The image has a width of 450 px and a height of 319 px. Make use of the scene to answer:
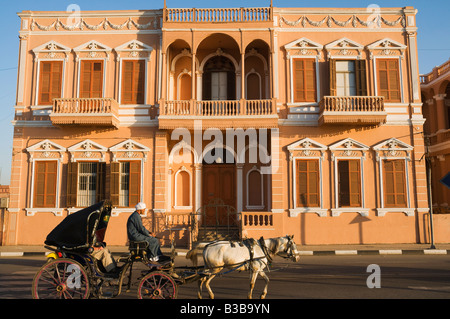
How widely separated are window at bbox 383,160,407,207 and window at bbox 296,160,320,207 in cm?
Result: 312

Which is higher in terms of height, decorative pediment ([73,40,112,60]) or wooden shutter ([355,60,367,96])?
decorative pediment ([73,40,112,60])

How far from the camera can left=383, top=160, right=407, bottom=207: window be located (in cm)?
1697

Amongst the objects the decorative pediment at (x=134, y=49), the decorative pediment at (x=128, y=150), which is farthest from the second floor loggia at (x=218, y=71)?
the decorative pediment at (x=128, y=150)

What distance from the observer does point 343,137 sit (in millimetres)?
17375

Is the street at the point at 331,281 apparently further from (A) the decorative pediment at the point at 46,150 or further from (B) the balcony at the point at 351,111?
(B) the balcony at the point at 351,111

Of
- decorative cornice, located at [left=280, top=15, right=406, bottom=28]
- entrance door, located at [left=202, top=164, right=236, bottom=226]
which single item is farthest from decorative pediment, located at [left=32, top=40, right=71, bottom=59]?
decorative cornice, located at [left=280, top=15, right=406, bottom=28]

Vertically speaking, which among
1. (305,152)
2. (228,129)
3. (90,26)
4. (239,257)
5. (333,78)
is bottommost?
(239,257)

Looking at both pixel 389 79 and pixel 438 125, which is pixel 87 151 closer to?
pixel 389 79

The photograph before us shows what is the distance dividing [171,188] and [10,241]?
7.56 meters

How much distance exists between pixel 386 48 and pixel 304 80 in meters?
4.20

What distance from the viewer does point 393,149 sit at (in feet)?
56.3

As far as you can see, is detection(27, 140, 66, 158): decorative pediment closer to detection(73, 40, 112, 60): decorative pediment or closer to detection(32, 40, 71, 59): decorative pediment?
detection(32, 40, 71, 59): decorative pediment

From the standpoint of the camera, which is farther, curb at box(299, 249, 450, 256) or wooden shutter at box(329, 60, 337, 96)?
wooden shutter at box(329, 60, 337, 96)

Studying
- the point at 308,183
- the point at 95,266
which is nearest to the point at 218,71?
the point at 308,183
